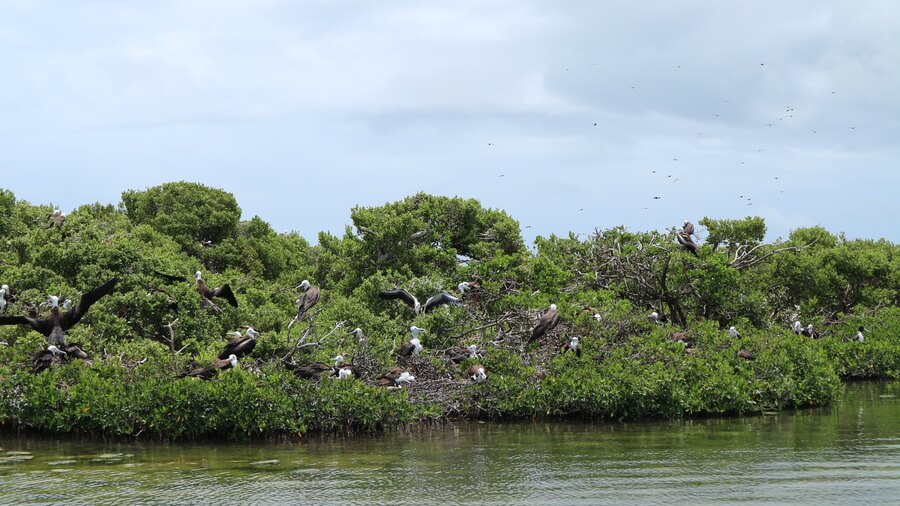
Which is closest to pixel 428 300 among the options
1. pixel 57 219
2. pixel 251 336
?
pixel 251 336

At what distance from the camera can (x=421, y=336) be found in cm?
1519

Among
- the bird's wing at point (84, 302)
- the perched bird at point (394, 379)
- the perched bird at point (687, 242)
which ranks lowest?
the perched bird at point (394, 379)

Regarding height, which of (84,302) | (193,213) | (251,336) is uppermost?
(193,213)

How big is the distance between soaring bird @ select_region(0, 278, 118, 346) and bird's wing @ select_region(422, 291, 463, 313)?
477 centimetres

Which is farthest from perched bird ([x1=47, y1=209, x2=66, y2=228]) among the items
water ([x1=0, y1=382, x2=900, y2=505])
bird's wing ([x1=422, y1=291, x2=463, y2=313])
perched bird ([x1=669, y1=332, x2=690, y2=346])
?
perched bird ([x1=669, y1=332, x2=690, y2=346])

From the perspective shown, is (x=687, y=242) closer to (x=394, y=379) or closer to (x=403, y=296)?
(x=403, y=296)

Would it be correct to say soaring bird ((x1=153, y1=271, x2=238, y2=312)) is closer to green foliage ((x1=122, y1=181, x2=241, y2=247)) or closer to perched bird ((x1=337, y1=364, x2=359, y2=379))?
perched bird ((x1=337, y1=364, x2=359, y2=379))

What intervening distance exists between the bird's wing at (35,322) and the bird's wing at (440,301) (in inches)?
216

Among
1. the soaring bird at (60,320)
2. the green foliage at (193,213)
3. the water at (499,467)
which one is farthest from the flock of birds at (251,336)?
the green foliage at (193,213)

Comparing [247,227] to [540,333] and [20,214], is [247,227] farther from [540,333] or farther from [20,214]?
[540,333]

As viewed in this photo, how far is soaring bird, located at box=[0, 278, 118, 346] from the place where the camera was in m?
12.2

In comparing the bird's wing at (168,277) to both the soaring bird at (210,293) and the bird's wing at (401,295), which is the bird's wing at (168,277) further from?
the bird's wing at (401,295)

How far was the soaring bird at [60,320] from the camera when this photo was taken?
40.0 feet

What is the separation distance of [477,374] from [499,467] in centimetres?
362
